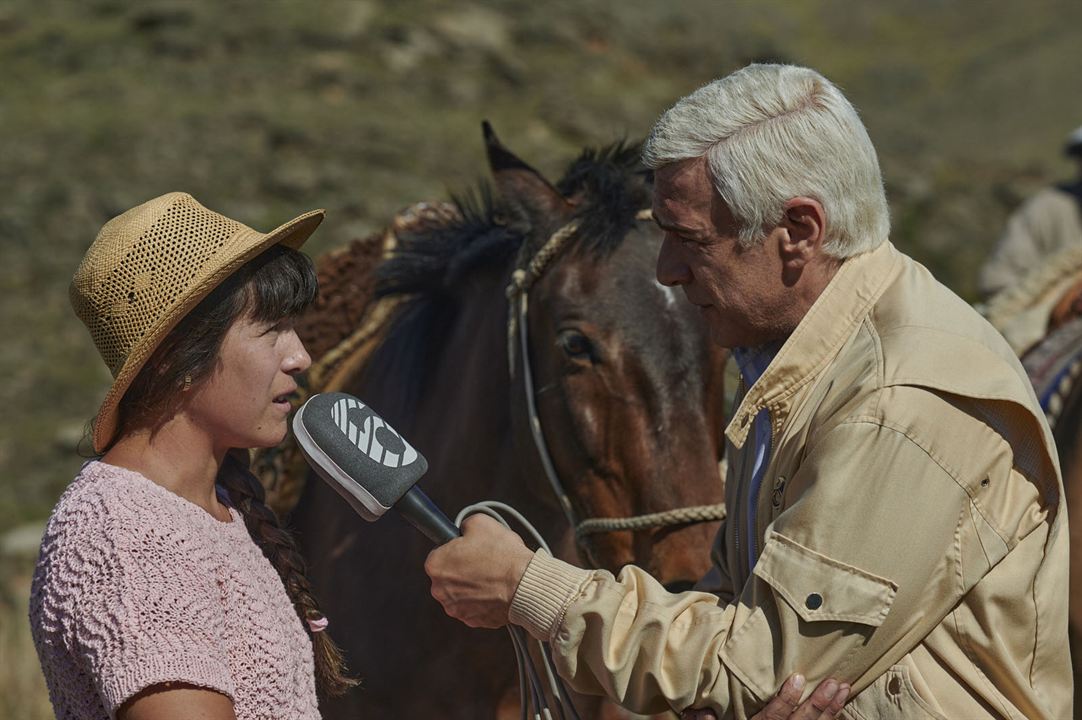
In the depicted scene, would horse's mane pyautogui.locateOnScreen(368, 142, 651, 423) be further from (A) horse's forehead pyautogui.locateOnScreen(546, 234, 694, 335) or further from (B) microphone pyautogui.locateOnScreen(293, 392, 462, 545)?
(B) microphone pyautogui.locateOnScreen(293, 392, 462, 545)

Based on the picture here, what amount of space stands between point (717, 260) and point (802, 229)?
150 millimetres

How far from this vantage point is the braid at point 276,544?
2.26 m

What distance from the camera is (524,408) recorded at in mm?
3010

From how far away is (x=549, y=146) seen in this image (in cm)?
1459

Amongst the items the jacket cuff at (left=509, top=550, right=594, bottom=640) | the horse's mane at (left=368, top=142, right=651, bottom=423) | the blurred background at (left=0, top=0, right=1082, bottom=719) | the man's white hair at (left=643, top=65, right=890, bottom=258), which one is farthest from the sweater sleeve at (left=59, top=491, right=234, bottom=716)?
the blurred background at (left=0, top=0, right=1082, bottom=719)

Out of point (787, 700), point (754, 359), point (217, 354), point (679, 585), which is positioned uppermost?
point (217, 354)

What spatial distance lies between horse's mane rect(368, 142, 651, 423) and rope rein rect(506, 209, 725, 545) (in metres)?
0.04

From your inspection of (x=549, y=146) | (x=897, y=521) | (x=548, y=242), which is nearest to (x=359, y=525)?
(x=548, y=242)

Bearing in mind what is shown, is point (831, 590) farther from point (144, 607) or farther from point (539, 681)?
point (144, 607)

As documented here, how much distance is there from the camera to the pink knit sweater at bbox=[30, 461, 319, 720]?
180 cm

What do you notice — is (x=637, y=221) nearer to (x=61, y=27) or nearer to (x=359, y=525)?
(x=359, y=525)

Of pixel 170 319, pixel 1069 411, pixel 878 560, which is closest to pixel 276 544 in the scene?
pixel 170 319

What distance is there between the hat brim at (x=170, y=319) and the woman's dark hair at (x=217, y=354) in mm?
27

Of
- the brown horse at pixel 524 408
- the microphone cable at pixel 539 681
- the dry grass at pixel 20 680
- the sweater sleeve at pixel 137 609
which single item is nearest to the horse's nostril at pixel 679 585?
the brown horse at pixel 524 408
